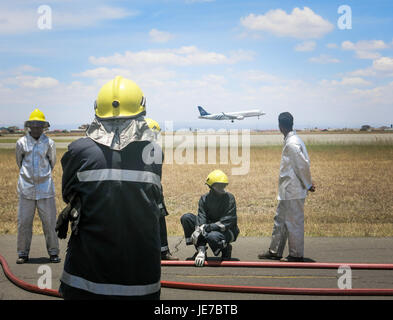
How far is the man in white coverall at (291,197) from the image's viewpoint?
21.5 ft

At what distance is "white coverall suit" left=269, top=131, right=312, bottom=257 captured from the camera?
657cm

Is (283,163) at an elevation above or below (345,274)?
above

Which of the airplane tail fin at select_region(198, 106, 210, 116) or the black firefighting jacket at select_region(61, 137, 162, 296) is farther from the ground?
the airplane tail fin at select_region(198, 106, 210, 116)

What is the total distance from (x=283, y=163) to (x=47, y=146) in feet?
11.9

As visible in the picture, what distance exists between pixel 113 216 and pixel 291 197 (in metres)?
4.46

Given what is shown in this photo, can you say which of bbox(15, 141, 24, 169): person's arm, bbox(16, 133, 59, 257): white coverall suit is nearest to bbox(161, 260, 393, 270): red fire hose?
bbox(16, 133, 59, 257): white coverall suit

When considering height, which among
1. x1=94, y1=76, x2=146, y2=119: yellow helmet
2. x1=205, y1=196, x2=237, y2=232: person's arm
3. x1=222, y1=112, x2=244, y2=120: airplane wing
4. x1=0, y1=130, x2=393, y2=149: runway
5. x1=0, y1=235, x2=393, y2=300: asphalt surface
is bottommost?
x1=0, y1=235, x2=393, y2=300: asphalt surface

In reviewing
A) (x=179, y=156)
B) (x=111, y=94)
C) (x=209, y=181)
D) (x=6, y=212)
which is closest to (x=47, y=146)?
(x=209, y=181)

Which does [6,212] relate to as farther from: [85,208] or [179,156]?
[179,156]

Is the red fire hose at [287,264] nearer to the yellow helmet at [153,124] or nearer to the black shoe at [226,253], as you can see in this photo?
the black shoe at [226,253]

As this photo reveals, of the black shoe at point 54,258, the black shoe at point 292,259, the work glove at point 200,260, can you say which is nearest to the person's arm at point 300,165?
the black shoe at point 292,259

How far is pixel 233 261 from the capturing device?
21.1 ft

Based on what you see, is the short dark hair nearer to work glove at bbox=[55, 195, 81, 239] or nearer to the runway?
work glove at bbox=[55, 195, 81, 239]

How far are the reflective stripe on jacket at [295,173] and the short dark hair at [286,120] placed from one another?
0.22m
